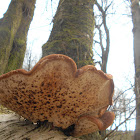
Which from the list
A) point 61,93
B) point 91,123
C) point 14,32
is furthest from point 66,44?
point 14,32

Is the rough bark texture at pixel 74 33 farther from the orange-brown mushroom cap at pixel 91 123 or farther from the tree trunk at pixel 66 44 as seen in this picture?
the orange-brown mushroom cap at pixel 91 123

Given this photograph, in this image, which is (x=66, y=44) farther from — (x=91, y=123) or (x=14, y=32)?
(x=14, y=32)

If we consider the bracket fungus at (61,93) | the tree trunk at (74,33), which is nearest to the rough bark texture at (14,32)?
the tree trunk at (74,33)

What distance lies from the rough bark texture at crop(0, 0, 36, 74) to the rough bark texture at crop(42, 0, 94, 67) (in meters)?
1.79

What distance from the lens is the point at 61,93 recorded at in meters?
1.05

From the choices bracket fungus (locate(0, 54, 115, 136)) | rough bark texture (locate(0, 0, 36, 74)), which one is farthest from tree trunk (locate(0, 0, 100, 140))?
rough bark texture (locate(0, 0, 36, 74))

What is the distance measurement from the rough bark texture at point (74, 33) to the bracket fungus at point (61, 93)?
759mm

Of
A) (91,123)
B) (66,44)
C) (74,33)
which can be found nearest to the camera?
(91,123)

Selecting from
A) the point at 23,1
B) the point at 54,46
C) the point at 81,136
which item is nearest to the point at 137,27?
the point at 23,1

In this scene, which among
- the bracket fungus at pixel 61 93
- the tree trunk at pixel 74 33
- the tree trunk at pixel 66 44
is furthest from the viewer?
the tree trunk at pixel 74 33

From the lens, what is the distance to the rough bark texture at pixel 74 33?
6.19ft

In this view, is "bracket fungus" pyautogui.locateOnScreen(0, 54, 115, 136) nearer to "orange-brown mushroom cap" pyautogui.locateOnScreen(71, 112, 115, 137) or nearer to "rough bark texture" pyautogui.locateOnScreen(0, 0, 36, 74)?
"orange-brown mushroom cap" pyautogui.locateOnScreen(71, 112, 115, 137)

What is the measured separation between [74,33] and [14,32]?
2.42 meters

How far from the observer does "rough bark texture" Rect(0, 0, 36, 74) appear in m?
3.31
